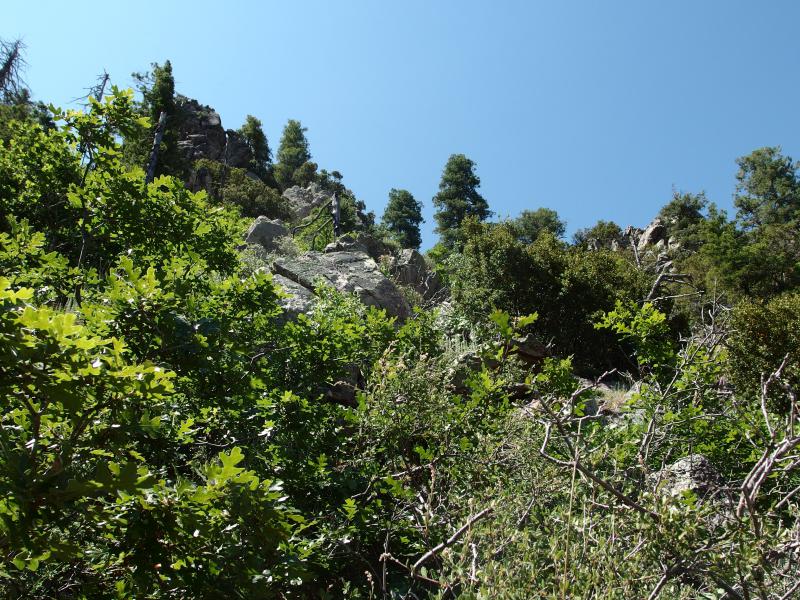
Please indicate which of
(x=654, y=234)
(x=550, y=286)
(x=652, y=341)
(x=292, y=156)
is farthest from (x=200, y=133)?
(x=652, y=341)

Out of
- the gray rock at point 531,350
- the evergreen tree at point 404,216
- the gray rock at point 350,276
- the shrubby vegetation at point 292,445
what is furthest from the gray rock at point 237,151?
the shrubby vegetation at point 292,445

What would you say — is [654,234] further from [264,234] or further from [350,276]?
[350,276]

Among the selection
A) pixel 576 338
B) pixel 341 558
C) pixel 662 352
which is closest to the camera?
pixel 341 558

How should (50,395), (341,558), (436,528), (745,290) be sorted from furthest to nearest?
(745,290), (341,558), (436,528), (50,395)

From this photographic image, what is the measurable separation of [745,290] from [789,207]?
21.5 metres

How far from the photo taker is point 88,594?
10.5 feet

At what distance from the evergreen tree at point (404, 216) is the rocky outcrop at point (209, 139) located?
10659 millimetres

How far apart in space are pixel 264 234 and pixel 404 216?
88.8 feet

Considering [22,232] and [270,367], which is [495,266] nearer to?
[270,367]

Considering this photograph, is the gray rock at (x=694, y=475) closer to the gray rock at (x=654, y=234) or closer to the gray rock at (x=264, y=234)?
the gray rock at (x=264, y=234)

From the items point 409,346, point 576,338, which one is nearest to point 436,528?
point 409,346

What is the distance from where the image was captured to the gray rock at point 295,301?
31.5ft

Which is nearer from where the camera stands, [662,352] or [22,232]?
A: [22,232]

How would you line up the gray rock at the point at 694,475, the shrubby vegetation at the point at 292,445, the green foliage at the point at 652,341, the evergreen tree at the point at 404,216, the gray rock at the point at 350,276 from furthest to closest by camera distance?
1. the evergreen tree at the point at 404,216
2. the gray rock at the point at 350,276
3. the green foliage at the point at 652,341
4. the gray rock at the point at 694,475
5. the shrubby vegetation at the point at 292,445
